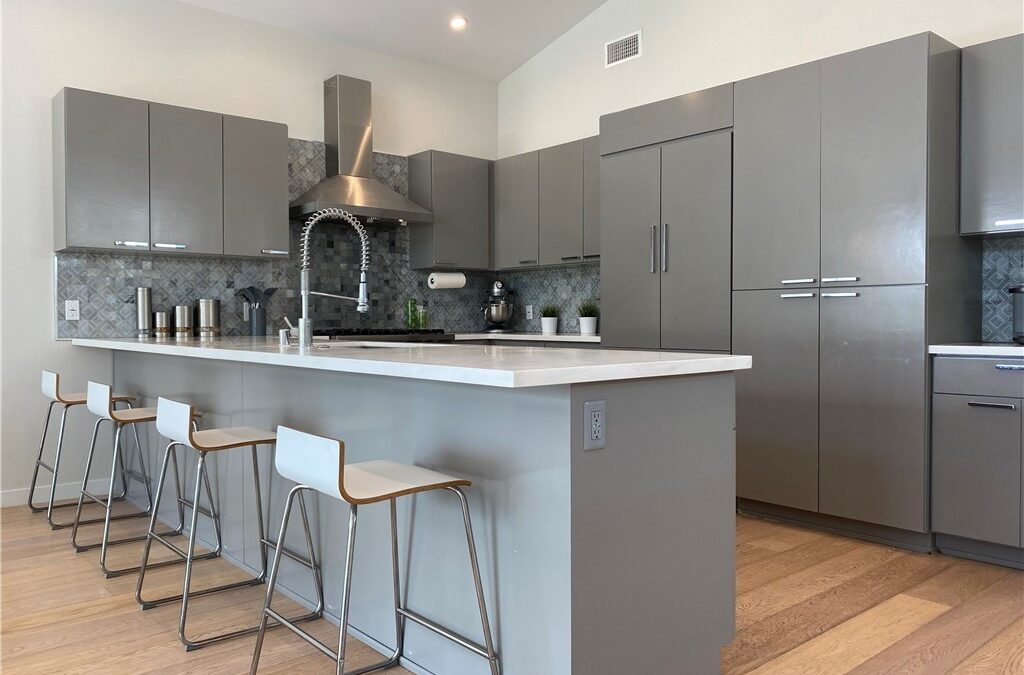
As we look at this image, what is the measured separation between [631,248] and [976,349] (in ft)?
6.16

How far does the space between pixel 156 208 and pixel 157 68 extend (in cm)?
95

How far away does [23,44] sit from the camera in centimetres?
422

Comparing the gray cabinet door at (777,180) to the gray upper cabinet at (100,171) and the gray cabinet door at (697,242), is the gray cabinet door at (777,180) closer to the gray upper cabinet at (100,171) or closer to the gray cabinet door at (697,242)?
the gray cabinet door at (697,242)

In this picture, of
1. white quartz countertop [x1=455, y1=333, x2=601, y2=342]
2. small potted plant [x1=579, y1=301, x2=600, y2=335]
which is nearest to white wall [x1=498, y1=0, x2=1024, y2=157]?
small potted plant [x1=579, y1=301, x2=600, y2=335]

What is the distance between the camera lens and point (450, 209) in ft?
18.7

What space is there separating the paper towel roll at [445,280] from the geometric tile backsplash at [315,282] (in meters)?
0.18

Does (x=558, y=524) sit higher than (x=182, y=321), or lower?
lower

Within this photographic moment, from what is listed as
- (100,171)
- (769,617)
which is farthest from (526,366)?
(100,171)

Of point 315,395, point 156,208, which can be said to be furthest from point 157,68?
point 315,395

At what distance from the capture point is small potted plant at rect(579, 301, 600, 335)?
5383 millimetres

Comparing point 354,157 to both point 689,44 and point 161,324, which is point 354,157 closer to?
point 161,324

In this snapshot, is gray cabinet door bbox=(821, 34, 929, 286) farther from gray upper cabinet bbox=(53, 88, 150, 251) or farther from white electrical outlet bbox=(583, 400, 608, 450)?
gray upper cabinet bbox=(53, 88, 150, 251)

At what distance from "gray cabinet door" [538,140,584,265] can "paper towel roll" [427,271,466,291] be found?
2.28 feet

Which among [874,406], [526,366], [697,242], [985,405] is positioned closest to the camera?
[526,366]
